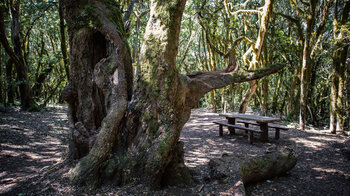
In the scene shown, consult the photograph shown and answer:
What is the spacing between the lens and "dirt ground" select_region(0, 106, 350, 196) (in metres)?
2.90

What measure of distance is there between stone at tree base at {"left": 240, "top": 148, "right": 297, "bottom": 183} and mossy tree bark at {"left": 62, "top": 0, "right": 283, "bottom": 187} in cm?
116

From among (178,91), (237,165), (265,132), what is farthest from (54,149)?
(265,132)

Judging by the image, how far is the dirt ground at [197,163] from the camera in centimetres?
290

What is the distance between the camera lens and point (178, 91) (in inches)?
123

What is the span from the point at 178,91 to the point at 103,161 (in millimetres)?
1554

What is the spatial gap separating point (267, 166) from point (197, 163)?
4.68 feet

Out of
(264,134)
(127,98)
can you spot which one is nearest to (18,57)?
(127,98)

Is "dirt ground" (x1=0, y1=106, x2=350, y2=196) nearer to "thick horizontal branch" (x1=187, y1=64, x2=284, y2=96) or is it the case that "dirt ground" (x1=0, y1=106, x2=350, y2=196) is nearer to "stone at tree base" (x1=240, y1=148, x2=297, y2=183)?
"stone at tree base" (x1=240, y1=148, x2=297, y2=183)

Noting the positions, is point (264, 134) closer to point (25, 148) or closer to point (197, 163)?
point (197, 163)

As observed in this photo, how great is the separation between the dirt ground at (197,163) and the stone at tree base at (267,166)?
14cm

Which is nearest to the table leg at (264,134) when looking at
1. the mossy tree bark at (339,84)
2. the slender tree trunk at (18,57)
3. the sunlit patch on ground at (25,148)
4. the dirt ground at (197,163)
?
the dirt ground at (197,163)

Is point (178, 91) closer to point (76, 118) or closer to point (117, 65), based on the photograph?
point (117, 65)

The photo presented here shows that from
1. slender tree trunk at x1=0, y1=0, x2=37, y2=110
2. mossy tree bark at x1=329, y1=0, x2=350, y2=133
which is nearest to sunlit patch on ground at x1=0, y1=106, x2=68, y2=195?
slender tree trunk at x1=0, y1=0, x2=37, y2=110

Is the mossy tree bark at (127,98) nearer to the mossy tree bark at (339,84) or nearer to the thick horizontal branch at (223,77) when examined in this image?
the thick horizontal branch at (223,77)
